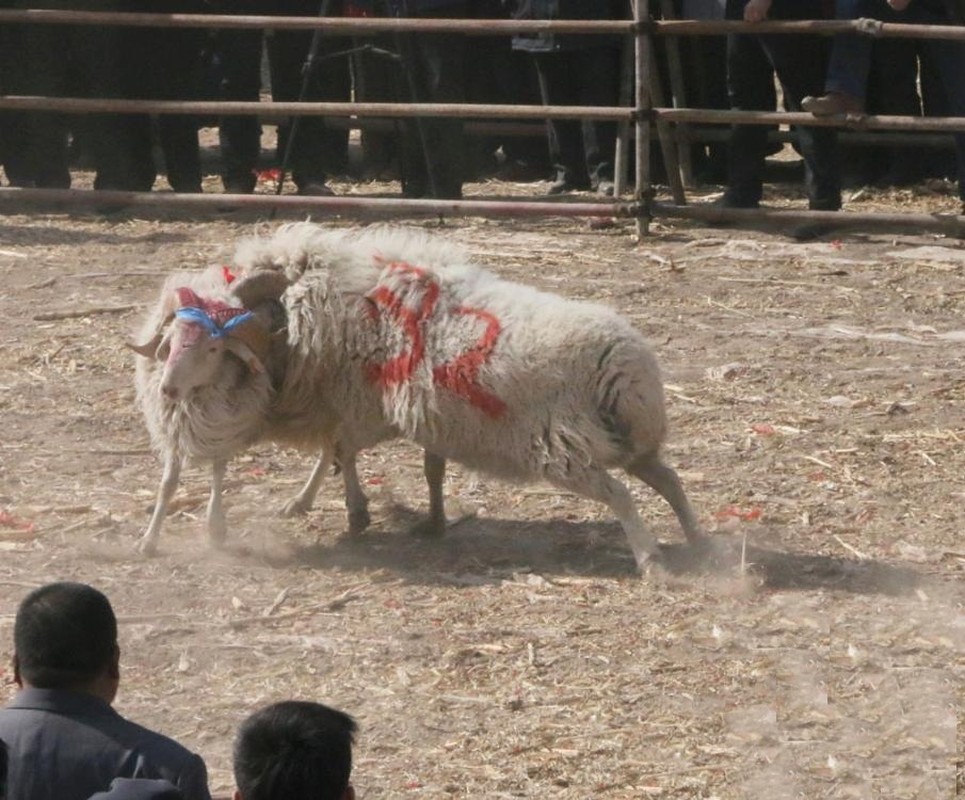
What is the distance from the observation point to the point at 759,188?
36.8 feet

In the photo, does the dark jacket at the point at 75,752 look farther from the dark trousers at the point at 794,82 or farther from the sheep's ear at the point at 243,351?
the dark trousers at the point at 794,82

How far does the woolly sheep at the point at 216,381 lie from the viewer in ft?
21.8

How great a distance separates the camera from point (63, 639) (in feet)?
11.4

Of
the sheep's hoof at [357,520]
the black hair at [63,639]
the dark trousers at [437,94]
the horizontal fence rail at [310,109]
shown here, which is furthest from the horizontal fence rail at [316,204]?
the black hair at [63,639]

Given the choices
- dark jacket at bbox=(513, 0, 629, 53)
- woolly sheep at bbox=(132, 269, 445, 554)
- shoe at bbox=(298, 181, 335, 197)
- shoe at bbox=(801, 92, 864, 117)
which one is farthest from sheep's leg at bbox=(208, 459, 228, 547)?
dark jacket at bbox=(513, 0, 629, 53)

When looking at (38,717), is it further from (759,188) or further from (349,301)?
(759,188)

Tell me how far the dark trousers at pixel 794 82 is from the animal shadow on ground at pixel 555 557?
442 cm

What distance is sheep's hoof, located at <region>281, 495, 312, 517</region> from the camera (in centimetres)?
712

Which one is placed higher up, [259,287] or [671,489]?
[259,287]

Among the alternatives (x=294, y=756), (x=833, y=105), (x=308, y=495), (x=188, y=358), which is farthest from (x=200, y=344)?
(x=833, y=105)

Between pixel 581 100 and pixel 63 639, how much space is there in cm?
879

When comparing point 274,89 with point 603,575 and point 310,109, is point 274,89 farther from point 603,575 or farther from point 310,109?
point 603,575

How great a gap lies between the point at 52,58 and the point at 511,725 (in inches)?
312

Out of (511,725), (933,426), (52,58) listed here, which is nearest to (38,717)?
(511,725)
